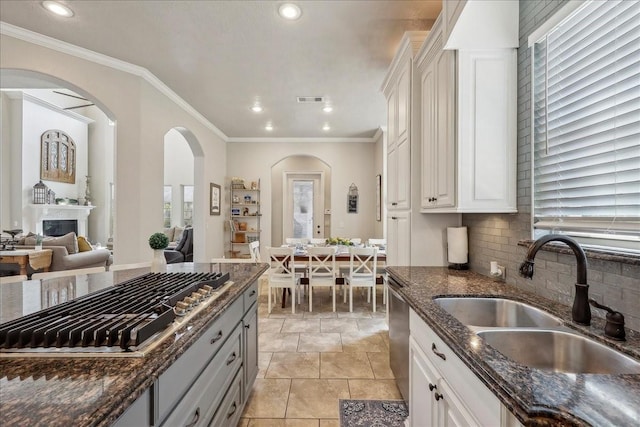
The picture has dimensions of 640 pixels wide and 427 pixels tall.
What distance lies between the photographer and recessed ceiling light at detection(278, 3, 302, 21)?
93.2 inches

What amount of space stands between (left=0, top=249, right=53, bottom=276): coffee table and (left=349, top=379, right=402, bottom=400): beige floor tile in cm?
457

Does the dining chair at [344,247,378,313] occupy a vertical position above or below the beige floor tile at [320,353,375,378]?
above

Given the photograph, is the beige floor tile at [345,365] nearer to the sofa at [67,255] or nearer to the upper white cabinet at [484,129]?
the upper white cabinet at [484,129]

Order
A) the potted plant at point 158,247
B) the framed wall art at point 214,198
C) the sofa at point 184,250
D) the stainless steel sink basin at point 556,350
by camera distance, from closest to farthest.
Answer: the stainless steel sink basin at point 556,350, the potted plant at point 158,247, the framed wall art at point 214,198, the sofa at point 184,250

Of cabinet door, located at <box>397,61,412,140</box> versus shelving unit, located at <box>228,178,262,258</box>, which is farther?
shelving unit, located at <box>228,178,262,258</box>

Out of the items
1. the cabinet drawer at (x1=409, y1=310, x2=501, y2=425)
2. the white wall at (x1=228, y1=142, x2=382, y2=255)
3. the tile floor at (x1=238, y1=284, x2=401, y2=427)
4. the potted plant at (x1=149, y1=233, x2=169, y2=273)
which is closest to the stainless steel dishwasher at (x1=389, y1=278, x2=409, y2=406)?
the tile floor at (x1=238, y1=284, x2=401, y2=427)

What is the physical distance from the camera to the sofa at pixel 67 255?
4.53 metres

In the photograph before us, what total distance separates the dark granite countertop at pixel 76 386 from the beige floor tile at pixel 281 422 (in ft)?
4.43

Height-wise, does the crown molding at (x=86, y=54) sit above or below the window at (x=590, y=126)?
above

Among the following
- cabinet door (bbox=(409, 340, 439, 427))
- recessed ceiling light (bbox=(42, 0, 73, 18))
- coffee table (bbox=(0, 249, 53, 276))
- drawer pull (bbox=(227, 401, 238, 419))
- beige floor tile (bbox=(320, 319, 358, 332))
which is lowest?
beige floor tile (bbox=(320, 319, 358, 332))

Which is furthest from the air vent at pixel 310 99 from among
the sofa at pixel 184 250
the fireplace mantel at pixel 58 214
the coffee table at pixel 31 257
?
the fireplace mantel at pixel 58 214

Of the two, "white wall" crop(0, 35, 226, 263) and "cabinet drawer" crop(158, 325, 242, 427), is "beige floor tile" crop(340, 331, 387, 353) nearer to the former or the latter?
"cabinet drawer" crop(158, 325, 242, 427)

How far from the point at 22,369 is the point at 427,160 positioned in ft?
7.61

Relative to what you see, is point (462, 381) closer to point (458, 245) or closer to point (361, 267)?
point (458, 245)
